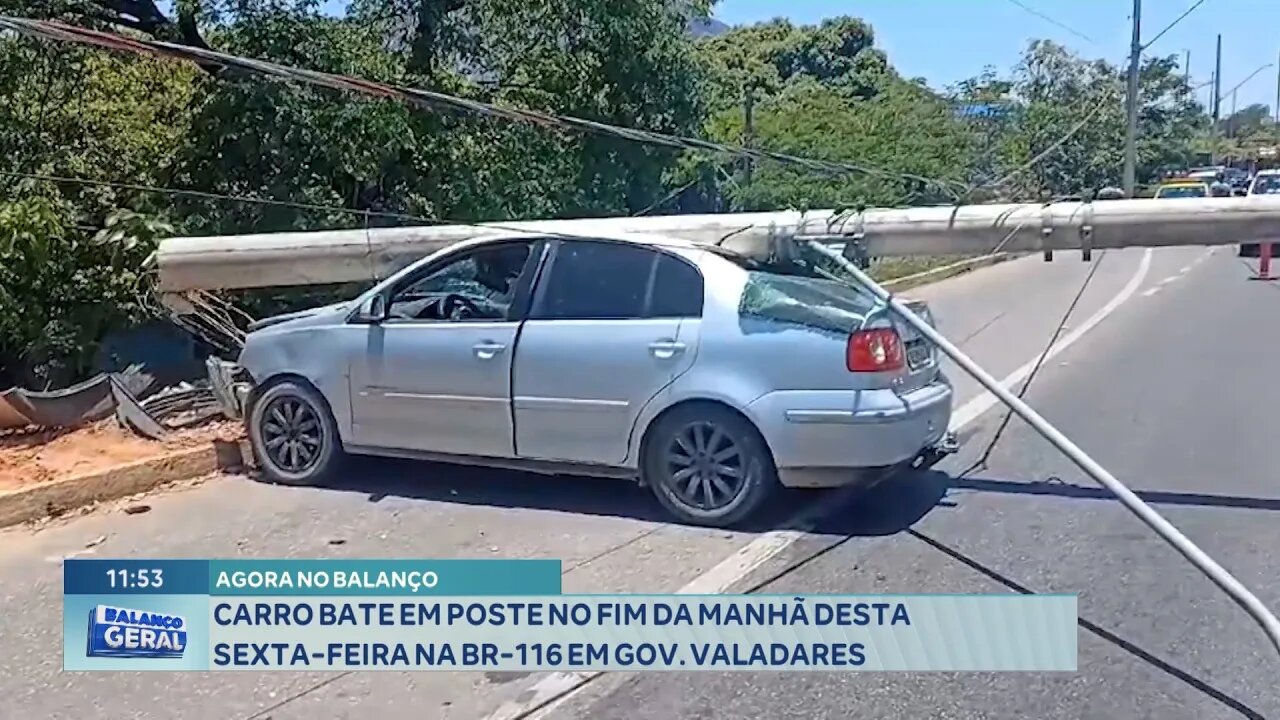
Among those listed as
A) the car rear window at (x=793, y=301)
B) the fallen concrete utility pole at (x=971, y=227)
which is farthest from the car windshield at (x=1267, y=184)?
the car rear window at (x=793, y=301)

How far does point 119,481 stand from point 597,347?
9.71ft

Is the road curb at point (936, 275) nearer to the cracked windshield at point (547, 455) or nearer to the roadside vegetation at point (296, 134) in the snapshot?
the roadside vegetation at point (296, 134)

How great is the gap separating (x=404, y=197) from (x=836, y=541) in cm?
851

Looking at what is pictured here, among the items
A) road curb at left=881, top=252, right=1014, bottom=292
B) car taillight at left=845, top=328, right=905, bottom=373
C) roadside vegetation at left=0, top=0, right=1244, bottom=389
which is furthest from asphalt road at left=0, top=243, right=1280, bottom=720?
road curb at left=881, top=252, right=1014, bottom=292

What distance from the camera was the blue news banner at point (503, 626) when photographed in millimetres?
4898

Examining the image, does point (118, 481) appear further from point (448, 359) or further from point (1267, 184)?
point (1267, 184)

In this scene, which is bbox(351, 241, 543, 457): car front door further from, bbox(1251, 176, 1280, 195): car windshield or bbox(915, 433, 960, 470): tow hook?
bbox(1251, 176, 1280, 195): car windshield

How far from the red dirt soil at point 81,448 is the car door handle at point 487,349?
238 cm

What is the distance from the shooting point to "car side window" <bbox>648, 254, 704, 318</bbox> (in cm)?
665

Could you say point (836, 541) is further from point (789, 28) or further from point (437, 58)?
point (789, 28)

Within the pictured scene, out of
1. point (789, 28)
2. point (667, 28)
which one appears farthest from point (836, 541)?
point (789, 28)

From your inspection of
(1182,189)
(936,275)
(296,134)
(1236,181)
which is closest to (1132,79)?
(1182,189)

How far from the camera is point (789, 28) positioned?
47.3 metres

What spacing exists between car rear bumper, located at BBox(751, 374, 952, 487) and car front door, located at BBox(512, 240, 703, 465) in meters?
0.57
